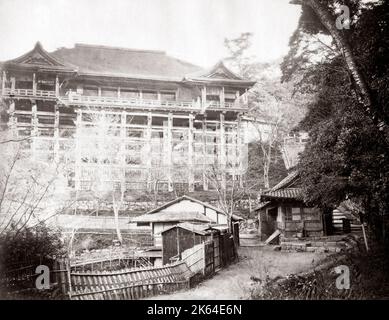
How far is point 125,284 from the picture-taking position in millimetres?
6188

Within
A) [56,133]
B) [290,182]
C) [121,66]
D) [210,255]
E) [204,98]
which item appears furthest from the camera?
[204,98]

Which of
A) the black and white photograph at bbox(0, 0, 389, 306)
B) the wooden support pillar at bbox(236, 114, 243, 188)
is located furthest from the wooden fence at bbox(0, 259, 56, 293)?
the wooden support pillar at bbox(236, 114, 243, 188)

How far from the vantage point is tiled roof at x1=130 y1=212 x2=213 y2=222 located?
1062 cm

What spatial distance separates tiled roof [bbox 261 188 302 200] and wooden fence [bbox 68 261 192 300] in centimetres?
731

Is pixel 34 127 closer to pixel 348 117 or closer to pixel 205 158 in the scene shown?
pixel 205 158

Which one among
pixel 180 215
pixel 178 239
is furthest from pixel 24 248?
pixel 180 215

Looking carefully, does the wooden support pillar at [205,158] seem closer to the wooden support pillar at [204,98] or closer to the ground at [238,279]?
the wooden support pillar at [204,98]

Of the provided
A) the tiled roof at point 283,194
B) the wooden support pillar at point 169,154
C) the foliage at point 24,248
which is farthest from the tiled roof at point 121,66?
the foliage at point 24,248

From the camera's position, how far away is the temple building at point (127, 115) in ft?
36.0

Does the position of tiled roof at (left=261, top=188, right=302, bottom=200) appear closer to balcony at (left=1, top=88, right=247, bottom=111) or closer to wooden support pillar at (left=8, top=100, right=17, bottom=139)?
balcony at (left=1, top=88, right=247, bottom=111)

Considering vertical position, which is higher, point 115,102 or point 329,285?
point 115,102

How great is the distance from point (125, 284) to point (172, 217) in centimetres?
478

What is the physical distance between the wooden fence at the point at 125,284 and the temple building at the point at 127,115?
14.1 feet
